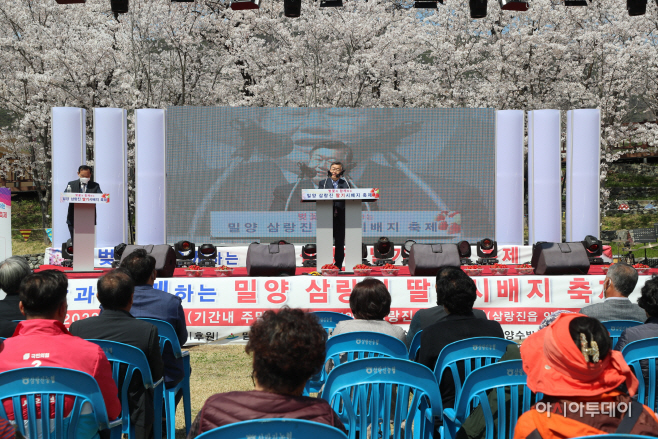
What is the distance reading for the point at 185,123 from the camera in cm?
1046

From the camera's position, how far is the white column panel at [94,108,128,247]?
10.2 metres

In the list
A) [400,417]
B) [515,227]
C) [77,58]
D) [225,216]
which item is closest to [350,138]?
[225,216]

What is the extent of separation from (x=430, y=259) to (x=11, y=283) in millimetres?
4138

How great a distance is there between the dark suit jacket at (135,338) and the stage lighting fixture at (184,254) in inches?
263

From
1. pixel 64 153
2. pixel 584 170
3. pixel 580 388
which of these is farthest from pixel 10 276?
pixel 584 170

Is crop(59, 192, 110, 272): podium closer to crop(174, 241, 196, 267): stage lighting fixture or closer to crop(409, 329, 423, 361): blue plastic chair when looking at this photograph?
crop(174, 241, 196, 267): stage lighting fixture

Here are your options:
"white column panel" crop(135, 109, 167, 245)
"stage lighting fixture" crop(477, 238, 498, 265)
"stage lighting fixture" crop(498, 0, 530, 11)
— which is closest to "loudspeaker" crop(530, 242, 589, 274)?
"stage lighting fixture" crop(498, 0, 530, 11)

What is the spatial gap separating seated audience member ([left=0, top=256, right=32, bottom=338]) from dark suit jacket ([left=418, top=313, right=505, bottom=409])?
82.3 inches

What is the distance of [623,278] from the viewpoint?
354 cm

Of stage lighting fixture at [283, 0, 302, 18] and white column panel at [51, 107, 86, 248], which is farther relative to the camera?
white column panel at [51, 107, 86, 248]

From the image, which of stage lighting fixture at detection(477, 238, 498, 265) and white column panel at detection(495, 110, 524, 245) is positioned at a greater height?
white column panel at detection(495, 110, 524, 245)

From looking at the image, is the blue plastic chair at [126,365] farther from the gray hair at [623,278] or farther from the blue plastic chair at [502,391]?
the gray hair at [623,278]

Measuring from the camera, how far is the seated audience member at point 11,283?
314 cm

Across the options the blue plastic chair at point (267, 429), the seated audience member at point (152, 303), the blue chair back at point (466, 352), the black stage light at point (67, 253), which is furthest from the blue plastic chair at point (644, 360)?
the black stage light at point (67, 253)
